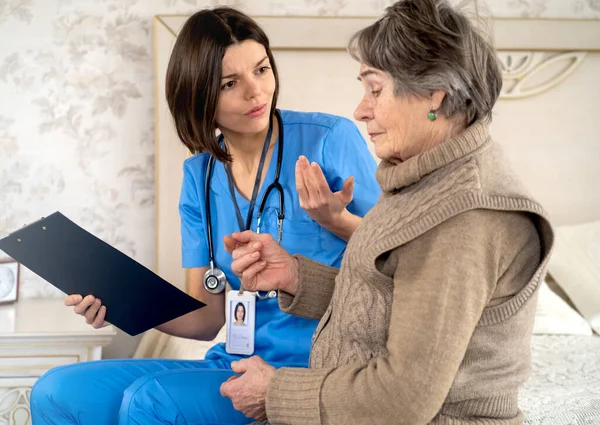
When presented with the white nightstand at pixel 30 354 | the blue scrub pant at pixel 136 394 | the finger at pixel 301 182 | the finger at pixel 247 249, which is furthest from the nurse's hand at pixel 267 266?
the white nightstand at pixel 30 354

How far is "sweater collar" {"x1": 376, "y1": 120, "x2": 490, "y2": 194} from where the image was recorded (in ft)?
3.43

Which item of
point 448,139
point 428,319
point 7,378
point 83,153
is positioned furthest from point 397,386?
point 83,153

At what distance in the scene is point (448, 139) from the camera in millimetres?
1085

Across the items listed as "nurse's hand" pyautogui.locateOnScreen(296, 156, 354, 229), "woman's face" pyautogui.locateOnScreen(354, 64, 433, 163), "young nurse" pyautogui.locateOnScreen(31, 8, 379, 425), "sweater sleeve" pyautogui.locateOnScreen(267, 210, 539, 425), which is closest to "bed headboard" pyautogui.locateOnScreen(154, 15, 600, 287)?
"young nurse" pyautogui.locateOnScreen(31, 8, 379, 425)

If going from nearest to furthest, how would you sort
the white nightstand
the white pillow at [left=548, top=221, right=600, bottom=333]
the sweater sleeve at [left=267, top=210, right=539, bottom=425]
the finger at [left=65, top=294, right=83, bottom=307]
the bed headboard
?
the sweater sleeve at [left=267, top=210, right=539, bottom=425] → the finger at [left=65, top=294, right=83, bottom=307] → the white nightstand → the white pillow at [left=548, top=221, right=600, bottom=333] → the bed headboard

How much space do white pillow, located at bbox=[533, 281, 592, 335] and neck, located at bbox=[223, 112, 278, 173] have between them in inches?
45.2

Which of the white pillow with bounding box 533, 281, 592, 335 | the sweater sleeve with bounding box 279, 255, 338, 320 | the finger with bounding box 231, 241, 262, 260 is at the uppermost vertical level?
the finger with bounding box 231, 241, 262, 260

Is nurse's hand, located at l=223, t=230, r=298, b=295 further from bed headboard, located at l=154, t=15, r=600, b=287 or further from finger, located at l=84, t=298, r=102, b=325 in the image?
bed headboard, located at l=154, t=15, r=600, b=287

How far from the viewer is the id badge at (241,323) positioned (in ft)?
5.11

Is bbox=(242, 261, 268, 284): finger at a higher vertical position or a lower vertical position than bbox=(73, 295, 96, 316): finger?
higher

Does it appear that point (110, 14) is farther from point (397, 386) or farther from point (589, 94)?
point (397, 386)

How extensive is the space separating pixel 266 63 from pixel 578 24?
1.62 m

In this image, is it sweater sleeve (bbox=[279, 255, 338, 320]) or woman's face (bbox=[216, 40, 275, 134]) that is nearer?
sweater sleeve (bbox=[279, 255, 338, 320])

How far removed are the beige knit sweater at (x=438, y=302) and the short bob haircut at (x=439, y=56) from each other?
0.05 m
